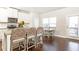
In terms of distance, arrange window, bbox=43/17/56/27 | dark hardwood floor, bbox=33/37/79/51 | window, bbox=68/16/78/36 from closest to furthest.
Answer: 1. window, bbox=68/16/78/36
2. window, bbox=43/17/56/27
3. dark hardwood floor, bbox=33/37/79/51

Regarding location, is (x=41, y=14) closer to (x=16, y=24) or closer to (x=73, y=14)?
(x=73, y=14)

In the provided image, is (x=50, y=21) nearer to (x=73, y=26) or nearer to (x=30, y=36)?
(x=73, y=26)

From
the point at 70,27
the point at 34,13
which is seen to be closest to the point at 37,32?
the point at 34,13

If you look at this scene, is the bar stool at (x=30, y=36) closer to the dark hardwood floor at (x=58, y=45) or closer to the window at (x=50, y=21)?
the dark hardwood floor at (x=58, y=45)

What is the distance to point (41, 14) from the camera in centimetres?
169

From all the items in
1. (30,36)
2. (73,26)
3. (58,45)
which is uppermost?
(73,26)

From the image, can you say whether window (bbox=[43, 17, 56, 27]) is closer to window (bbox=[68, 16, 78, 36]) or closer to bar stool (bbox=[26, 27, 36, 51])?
window (bbox=[68, 16, 78, 36])

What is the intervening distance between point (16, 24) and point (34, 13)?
2.70 ft

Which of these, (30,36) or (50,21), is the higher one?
(50,21)

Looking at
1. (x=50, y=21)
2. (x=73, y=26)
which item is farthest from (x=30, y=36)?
(x=73, y=26)

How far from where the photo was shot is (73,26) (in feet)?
5.34

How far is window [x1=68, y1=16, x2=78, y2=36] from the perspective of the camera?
159cm

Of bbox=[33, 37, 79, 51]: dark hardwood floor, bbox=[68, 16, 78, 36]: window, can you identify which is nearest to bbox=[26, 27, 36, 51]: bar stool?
bbox=[33, 37, 79, 51]: dark hardwood floor
